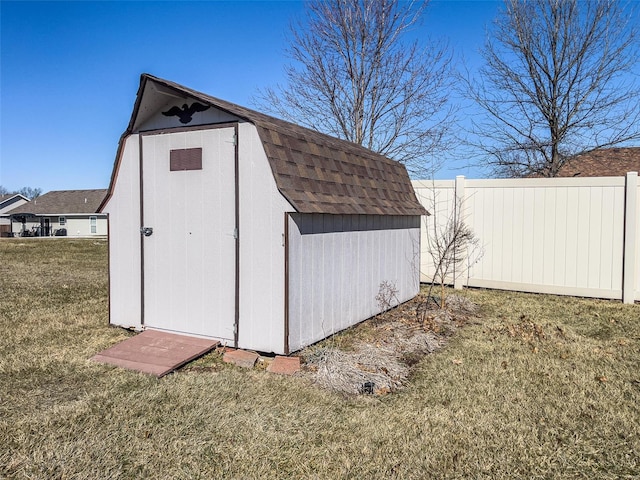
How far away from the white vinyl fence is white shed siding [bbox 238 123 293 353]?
211 inches

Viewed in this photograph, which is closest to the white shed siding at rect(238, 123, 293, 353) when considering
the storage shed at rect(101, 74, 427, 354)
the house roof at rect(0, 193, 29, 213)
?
the storage shed at rect(101, 74, 427, 354)

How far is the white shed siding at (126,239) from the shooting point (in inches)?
223

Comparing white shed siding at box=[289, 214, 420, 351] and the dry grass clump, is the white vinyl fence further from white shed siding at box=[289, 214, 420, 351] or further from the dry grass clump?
the dry grass clump

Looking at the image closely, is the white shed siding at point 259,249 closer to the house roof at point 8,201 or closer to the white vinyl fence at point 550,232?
the white vinyl fence at point 550,232

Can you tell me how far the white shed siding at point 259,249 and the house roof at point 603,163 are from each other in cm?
1541

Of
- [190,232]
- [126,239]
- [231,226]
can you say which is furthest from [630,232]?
[126,239]

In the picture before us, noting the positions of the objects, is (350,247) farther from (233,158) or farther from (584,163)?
(584,163)

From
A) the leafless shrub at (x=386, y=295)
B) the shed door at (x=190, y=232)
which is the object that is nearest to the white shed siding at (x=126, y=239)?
the shed door at (x=190, y=232)

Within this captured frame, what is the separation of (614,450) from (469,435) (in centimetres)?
90

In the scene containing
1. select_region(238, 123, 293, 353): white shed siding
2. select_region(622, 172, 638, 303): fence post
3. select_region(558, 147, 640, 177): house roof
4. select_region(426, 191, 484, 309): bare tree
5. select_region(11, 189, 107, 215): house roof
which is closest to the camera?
select_region(238, 123, 293, 353): white shed siding

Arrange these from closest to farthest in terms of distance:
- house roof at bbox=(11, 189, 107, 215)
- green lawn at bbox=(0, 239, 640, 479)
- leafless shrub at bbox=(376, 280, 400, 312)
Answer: green lawn at bbox=(0, 239, 640, 479) → leafless shrub at bbox=(376, 280, 400, 312) → house roof at bbox=(11, 189, 107, 215)

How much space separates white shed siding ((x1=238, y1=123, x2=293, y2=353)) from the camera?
467cm

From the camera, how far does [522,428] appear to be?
10.4 ft

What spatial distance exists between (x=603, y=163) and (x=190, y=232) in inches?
684
